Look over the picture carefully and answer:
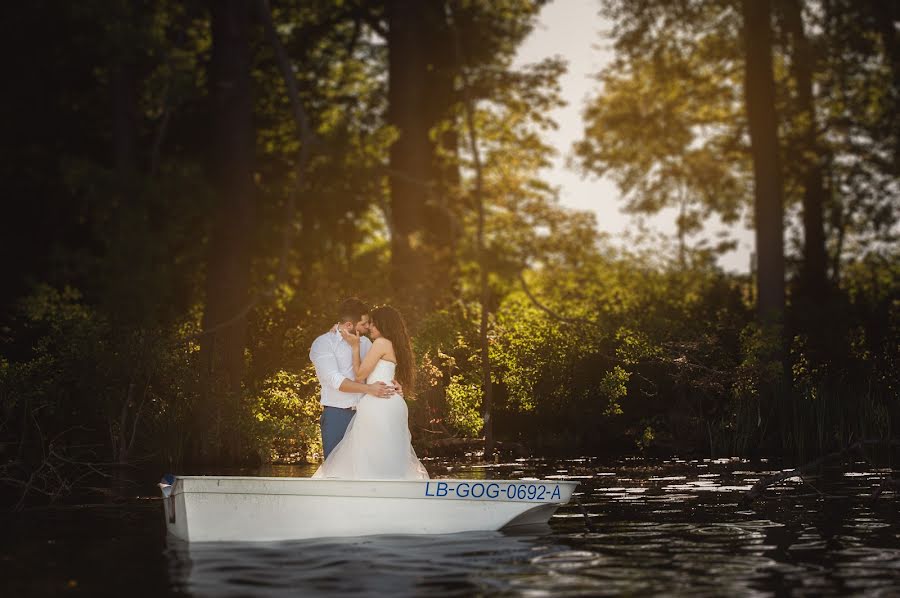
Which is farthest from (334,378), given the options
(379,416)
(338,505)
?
(338,505)

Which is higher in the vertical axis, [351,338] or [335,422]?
[351,338]

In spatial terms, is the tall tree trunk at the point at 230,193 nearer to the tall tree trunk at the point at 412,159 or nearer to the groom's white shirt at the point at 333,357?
the tall tree trunk at the point at 412,159

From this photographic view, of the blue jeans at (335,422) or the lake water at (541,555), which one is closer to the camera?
the lake water at (541,555)

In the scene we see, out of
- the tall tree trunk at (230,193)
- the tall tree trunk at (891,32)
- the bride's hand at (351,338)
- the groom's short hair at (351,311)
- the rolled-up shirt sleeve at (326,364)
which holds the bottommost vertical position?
the rolled-up shirt sleeve at (326,364)

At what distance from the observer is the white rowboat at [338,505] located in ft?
42.4

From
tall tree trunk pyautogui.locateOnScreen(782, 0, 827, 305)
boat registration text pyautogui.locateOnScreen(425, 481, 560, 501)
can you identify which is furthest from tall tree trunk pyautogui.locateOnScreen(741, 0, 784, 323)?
boat registration text pyautogui.locateOnScreen(425, 481, 560, 501)

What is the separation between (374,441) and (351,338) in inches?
39.4

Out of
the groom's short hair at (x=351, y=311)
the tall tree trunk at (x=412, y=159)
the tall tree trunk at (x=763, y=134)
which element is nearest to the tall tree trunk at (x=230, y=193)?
the tall tree trunk at (x=412, y=159)

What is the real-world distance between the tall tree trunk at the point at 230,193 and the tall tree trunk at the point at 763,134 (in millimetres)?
9894

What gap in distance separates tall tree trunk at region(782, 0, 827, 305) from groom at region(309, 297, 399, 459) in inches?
689

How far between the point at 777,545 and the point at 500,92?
80.2ft

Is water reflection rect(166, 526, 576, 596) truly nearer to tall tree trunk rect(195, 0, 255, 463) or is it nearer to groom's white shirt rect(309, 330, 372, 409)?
groom's white shirt rect(309, 330, 372, 409)

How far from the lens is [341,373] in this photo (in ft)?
45.9

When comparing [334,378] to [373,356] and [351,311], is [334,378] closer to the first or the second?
[373,356]
